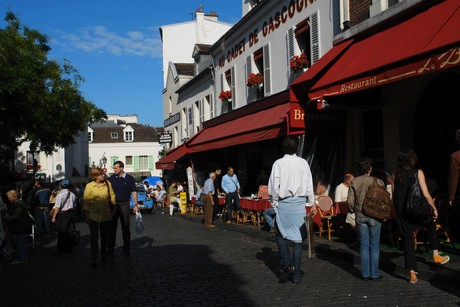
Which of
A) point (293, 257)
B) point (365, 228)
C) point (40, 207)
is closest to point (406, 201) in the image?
point (365, 228)

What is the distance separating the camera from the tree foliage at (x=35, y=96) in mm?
14406

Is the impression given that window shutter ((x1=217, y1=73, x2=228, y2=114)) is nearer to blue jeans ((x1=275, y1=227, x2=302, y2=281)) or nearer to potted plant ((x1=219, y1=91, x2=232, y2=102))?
potted plant ((x1=219, y1=91, x2=232, y2=102))

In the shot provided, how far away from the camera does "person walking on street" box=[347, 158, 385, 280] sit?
6254mm

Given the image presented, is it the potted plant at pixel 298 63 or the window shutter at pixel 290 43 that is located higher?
the window shutter at pixel 290 43

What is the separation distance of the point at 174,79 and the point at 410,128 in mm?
23972

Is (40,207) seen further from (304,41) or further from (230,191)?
(304,41)

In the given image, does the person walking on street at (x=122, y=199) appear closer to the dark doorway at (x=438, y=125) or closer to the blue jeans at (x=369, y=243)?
the blue jeans at (x=369, y=243)

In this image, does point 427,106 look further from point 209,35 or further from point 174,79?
point 209,35

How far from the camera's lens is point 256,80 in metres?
17.4

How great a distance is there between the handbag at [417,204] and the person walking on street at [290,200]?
123cm

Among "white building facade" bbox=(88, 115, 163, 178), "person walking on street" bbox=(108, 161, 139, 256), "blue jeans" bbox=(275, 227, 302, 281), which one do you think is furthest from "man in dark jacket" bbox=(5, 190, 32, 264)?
"white building facade" bbox=(88, 115, 163, 178)

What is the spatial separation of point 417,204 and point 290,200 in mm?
1546

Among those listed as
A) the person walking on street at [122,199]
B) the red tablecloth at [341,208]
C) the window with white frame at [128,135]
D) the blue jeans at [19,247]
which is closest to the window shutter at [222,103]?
the red tablecloth at [341,208]

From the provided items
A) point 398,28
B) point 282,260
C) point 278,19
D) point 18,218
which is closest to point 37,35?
point 278,19
